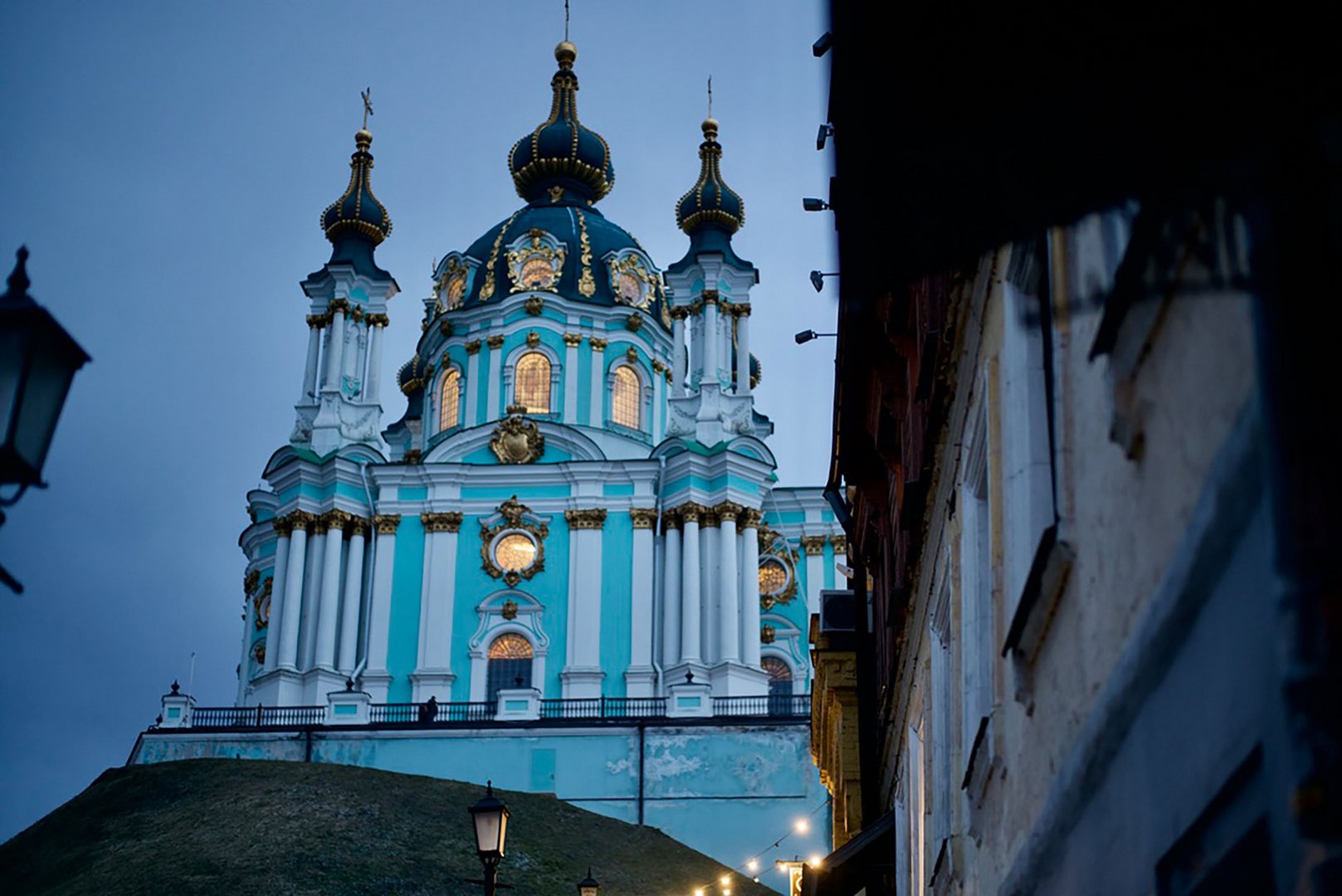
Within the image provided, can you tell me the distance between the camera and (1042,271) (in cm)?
754

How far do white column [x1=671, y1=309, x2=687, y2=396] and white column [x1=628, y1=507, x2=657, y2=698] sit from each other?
5359 mm

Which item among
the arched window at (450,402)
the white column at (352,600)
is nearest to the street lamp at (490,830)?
the white column at (352,600)

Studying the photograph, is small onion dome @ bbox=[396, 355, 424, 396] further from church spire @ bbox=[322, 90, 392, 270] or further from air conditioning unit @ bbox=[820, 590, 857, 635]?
air conditioning unit @ bbox=[820, 590, 857, 635]

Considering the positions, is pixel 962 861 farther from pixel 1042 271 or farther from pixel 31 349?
pixel 31 349

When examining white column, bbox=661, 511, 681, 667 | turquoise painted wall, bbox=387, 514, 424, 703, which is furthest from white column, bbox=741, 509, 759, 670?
turquoise painted wall, bbox=387, 514, 424, 703

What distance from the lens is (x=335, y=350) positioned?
210 feet

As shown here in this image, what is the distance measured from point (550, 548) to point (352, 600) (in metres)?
6.44

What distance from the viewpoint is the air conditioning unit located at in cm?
2411

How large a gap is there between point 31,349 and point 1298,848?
12.7ft

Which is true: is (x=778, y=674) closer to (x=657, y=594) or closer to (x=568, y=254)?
(x=657, y=594)

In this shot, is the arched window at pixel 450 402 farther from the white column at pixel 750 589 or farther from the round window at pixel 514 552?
the white column at pixel 750 589

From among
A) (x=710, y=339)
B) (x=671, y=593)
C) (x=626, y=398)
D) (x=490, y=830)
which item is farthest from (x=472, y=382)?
(x=490, y=830)

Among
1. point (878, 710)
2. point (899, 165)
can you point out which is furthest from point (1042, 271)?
point (878, 710)

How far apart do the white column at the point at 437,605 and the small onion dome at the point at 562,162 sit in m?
17.2
